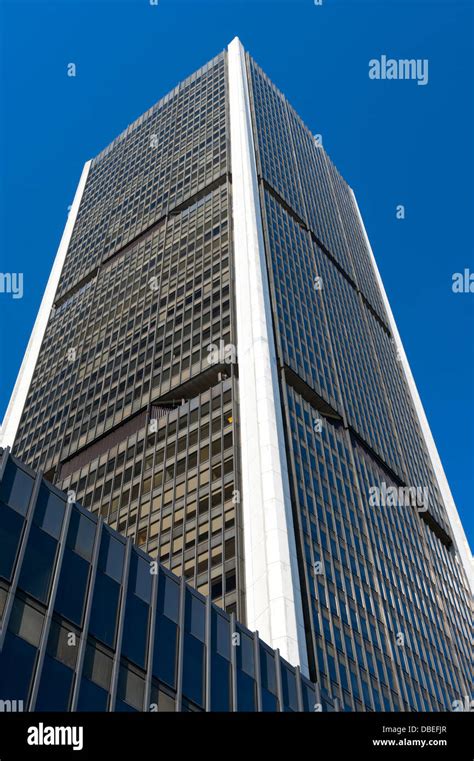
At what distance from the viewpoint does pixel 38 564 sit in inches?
968

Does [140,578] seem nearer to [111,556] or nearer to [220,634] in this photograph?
[111,556]

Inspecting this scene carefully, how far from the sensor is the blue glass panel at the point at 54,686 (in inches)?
865

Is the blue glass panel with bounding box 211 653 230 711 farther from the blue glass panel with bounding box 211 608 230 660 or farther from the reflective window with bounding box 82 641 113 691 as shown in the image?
the reflective window with bounding box 82 641 113 691

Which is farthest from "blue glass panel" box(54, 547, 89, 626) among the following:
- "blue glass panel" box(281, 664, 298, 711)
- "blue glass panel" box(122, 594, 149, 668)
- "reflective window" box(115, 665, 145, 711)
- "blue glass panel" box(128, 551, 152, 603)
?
"blue glass panel" box(281, 664, 298, 711)

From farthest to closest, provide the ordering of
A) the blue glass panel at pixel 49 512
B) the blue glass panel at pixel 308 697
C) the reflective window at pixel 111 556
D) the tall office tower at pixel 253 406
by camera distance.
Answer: the tall office tower at pixel 253 406 → the blue glass panel at pixel 308 697 → the reflective window at pixel 111 556 → the blue glass panel at pixel 49 512

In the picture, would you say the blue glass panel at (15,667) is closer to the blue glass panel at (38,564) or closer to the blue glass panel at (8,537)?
the blue glass panel at (38,564)

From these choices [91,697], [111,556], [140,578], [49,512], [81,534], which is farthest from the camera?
[140,578]

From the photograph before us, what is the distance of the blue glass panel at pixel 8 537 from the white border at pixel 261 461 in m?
30.6

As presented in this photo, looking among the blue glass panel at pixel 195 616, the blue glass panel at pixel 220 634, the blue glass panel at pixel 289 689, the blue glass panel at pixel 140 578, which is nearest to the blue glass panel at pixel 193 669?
the blue glass panel at pixel 195 616

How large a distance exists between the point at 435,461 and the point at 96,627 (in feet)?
323

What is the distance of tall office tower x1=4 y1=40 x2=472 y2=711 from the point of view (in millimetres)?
60594

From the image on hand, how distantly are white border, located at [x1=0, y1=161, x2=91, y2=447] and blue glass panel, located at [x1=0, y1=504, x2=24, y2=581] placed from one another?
206ft

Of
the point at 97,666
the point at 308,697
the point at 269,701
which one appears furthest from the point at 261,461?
the point at 97,666
